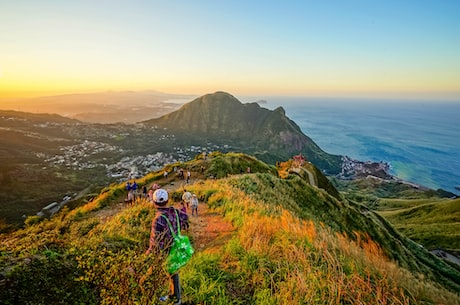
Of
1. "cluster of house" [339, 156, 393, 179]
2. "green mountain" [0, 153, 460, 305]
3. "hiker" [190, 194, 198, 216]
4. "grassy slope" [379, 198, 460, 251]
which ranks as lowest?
"cluster of house" [339, 156, 393, 179]

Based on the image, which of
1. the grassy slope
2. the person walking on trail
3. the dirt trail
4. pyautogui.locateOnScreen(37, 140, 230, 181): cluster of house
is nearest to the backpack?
the person walking on trail

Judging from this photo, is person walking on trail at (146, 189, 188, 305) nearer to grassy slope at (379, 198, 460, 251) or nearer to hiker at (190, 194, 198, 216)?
hiker at (190, 194, 198, 216)

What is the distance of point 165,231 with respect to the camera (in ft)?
14.5

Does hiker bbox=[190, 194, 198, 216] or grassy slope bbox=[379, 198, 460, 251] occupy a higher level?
hiker bbox=[190, 194, 198, 216]

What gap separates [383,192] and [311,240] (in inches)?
5666

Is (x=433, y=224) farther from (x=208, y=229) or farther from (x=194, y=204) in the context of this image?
(x=208, y=229)

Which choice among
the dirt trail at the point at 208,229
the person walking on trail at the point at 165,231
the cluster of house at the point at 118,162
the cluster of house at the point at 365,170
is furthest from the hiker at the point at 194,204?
the cluster of house at the point at 365,170

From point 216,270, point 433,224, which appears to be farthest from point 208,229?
point 433,224

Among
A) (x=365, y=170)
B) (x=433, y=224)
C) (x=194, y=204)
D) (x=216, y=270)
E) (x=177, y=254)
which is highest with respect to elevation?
(x=177, y=254)

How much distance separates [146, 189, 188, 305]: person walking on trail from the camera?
4.19 m

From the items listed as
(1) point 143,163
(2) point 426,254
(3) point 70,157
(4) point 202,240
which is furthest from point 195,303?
(3) point 70,157

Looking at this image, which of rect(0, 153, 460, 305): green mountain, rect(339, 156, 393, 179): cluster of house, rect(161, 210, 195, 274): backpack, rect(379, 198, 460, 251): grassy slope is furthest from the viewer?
rect(339, 156, 393, 179): cluster of house

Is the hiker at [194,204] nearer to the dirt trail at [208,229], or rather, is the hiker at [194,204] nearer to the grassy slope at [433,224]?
the dirt trail at [208,229]

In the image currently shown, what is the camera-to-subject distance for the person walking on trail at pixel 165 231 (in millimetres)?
4188
